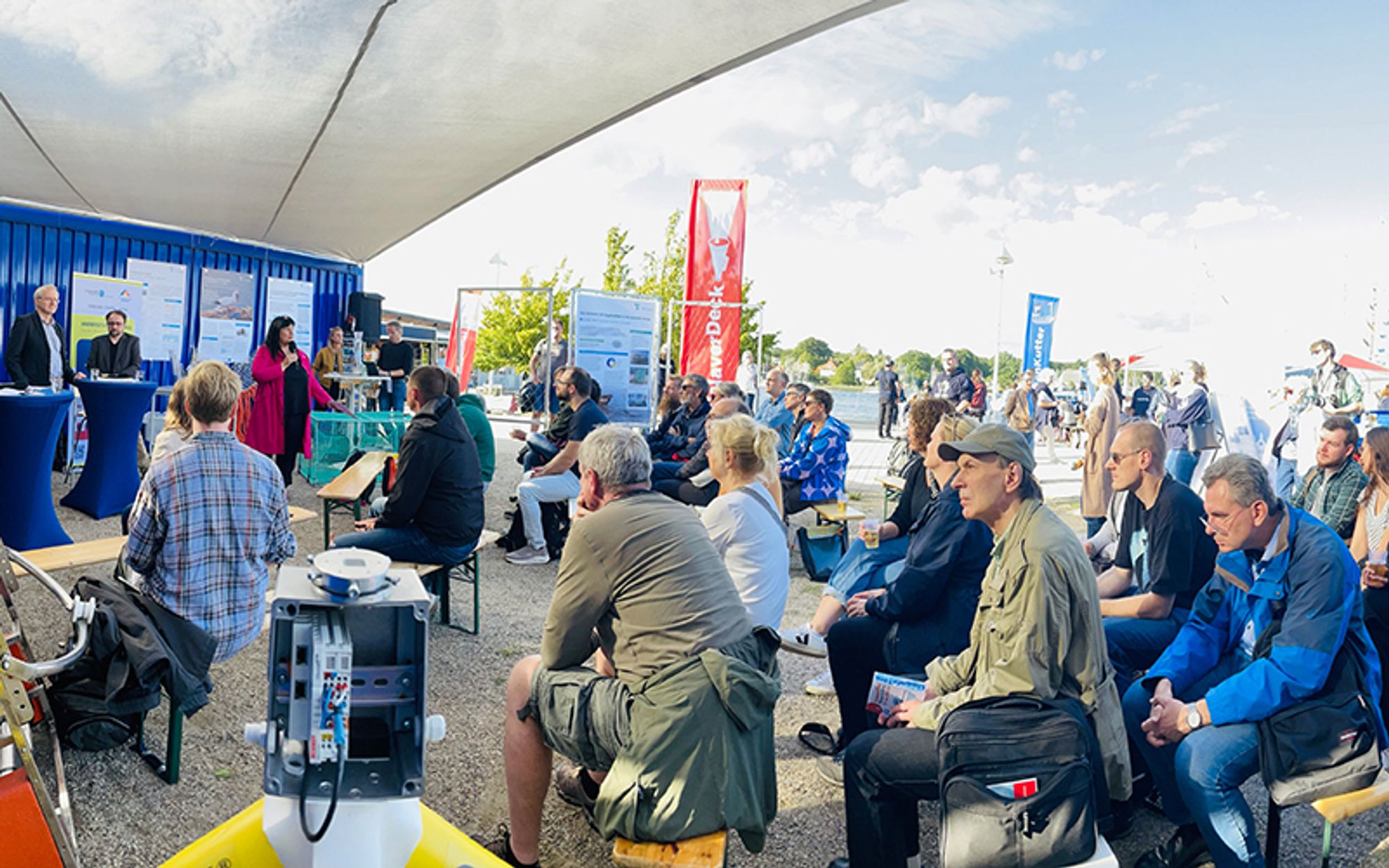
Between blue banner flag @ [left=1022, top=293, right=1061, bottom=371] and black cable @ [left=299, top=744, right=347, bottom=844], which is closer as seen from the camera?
black cable @ [left=299, top=744, right=347, bottom=844]

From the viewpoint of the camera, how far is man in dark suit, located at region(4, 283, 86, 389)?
739cm

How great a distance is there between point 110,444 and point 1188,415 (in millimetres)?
10197

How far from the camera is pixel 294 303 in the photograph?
459 inches

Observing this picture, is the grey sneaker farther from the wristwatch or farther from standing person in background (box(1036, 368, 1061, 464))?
standing person in background (box(1036, 368, 1061, 464))

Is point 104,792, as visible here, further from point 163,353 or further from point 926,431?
point 163,353

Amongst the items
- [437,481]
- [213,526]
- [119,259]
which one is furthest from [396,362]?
[213,526]

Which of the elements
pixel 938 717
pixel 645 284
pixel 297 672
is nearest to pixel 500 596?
pixel 938 717

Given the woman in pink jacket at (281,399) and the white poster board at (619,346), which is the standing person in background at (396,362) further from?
the white poster board at (619,346)

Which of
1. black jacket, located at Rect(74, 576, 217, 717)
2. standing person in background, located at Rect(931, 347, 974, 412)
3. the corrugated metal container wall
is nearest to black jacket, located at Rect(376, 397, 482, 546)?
black jacket, located at Rect(74, 576, 217, 717)

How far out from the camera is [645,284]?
33.1 metres

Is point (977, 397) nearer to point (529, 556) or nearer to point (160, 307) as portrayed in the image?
point (529, 556)

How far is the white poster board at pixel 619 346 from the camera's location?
921 centimetres

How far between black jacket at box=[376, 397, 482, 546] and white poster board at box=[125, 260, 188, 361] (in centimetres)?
698

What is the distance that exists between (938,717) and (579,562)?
1.00 m
